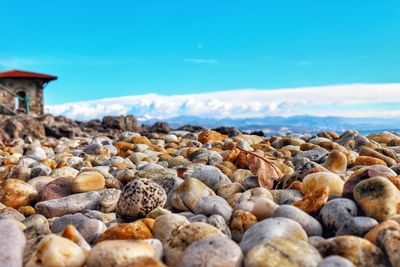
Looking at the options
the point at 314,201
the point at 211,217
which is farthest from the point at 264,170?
the point at 211,217

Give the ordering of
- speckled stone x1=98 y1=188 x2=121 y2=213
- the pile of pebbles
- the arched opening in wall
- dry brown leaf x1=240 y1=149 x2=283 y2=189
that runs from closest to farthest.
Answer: the pile of pebbles, speckled stone x1=98 y1=188 x2=121 y2=213, dry brown leaf x1=240 y1=149 x2=283 y2=189, the arched opening in wall

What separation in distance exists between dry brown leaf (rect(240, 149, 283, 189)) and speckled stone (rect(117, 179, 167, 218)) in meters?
0.96

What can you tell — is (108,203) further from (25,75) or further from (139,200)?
(25,75)

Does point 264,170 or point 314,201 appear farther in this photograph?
point 264,170

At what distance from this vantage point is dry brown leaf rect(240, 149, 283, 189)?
371cm

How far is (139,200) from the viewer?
3.00 m

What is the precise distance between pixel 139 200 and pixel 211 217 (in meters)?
0.61

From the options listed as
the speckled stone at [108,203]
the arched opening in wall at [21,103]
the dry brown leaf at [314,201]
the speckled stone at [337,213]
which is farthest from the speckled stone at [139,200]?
the arched opening in wall at [21,103]

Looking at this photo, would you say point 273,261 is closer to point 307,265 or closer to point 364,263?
point 307,265

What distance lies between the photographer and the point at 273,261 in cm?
199

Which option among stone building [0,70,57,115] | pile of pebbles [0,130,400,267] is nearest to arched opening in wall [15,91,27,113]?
stone building [0,70,57,115]

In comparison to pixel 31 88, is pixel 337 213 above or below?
below

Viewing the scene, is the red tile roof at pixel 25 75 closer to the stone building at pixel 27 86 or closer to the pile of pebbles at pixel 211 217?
the stone building at pixel 27 86

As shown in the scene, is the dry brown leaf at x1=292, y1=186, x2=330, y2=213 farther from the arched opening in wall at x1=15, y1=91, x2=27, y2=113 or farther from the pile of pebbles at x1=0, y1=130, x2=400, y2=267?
the arched opening in wall at x1=15, y1=91, x2=27, y2=113
